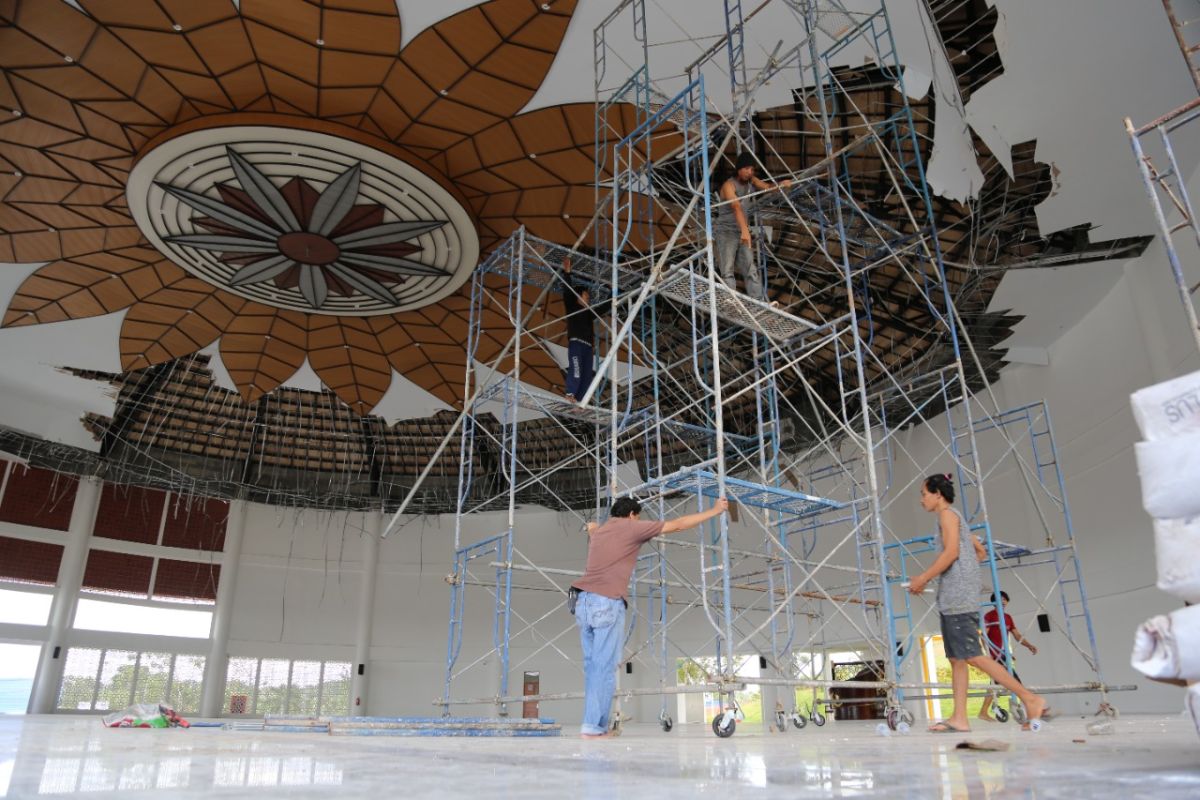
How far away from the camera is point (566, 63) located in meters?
9.39

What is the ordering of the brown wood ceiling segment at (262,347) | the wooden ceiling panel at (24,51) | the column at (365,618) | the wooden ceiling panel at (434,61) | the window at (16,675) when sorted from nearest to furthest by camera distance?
1. the wooden ceiling panel at (24,51)
2. the wooden ceiling panel at (434,61)
3. the brown wood ceiling segment at (262,347)
4. the window at (16,675)
5. the column at (365,618)

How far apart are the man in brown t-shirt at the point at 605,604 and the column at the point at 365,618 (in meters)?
17.5

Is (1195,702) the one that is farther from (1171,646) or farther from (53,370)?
(53,370)

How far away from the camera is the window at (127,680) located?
1855 cm

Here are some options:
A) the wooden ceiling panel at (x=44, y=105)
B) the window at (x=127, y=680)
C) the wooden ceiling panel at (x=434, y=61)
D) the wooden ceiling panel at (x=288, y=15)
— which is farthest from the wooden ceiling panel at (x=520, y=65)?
the window at (x=127, y=680)

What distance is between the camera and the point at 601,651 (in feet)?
16.4

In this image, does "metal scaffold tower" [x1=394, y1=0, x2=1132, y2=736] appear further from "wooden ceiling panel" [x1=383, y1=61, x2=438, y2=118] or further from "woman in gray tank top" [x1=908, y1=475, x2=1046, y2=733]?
"wooden ceiling panel" [x1=383, y1=61, x2=438, y2=118]

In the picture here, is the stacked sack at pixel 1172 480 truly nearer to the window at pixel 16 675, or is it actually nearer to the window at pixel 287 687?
the window at pixel 16 675

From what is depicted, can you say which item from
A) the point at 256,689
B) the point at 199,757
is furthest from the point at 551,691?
the point at 199,757

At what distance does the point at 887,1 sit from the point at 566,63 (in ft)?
11.7

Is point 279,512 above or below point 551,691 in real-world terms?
above

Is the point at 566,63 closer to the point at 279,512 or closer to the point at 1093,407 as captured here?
the point at 1093,407

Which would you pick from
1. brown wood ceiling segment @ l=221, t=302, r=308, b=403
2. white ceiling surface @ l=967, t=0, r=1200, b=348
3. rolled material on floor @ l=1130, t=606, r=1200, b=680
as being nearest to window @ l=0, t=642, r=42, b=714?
brown wood ceiling segment @ l=221, t=302, r=308, b=403

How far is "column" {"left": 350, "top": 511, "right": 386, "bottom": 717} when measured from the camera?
20.9m
